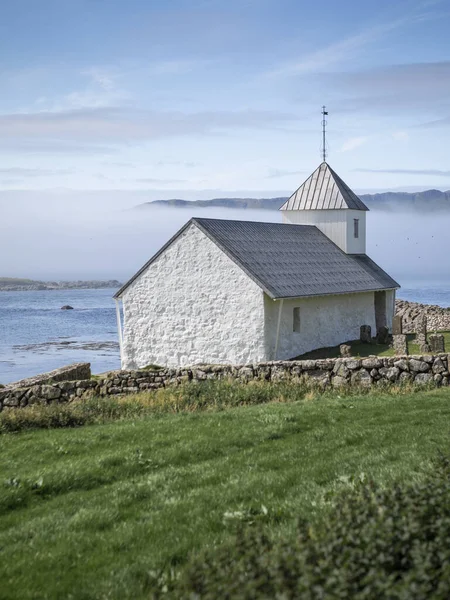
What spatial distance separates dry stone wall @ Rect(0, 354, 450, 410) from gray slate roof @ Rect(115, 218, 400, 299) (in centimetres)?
953

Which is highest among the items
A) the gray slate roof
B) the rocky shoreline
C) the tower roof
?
the tower roof

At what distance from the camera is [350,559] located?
16.7 ft

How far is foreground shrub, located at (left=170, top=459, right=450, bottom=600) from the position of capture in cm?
477

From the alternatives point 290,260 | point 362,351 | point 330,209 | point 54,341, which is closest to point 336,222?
point 330,209

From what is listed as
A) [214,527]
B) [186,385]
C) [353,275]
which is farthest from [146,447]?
[353,275]

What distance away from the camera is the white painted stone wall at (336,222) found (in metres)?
39.3

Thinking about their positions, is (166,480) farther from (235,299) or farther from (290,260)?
(290,260)

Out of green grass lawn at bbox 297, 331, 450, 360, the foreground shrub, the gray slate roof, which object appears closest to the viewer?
the foreground shrub

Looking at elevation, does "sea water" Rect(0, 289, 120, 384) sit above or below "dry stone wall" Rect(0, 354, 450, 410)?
below

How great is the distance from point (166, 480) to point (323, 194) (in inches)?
1285

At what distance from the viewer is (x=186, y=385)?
1812 centimetres

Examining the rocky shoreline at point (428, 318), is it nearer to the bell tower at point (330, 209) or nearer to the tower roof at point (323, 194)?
the bell tower at point (330, 209)

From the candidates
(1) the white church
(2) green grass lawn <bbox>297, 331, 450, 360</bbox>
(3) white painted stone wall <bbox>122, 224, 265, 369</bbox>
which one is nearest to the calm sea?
(3) white painted stone wall <bbox>122, 224, 265, 369</bbox>

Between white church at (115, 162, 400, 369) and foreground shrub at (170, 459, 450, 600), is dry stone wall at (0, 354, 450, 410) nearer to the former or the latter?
white church at (115, 162, 400, 369)
